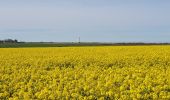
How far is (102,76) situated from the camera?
1619 cm

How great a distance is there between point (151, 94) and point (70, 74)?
5.85 meters

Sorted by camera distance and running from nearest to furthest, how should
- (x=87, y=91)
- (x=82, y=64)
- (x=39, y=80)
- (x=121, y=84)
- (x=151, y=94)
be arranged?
1. (x=151, y=94)
2. (x=87, y=91)
3. (x=121, y=84)
4. (x=39, y=80)
5. (x=82, y=64)

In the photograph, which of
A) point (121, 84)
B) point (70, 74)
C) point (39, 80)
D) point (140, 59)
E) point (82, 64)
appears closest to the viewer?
point (121, 84)

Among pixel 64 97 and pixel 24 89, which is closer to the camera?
pixel 64 97

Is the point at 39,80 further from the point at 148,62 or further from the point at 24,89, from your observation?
the point at 148,62

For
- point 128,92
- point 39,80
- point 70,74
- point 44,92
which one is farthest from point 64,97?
point 70,74

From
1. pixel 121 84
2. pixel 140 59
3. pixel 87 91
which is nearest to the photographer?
pixel 87 91

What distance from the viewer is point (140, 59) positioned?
25.8 meters

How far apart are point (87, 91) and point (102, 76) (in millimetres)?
3187

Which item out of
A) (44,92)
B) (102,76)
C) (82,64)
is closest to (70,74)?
(102,76)

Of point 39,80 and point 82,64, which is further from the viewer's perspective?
point 82,64

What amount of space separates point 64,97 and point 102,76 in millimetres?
4274

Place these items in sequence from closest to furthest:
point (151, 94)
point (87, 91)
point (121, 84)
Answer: point (151, 94), point (87, 91), point (121, 84)

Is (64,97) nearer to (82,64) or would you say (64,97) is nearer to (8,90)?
(8,90)
